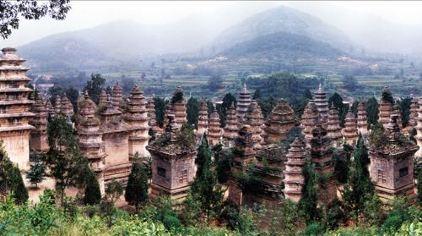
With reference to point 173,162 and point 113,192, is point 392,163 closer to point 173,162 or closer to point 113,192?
point 173,162

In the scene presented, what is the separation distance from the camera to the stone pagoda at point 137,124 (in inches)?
1539

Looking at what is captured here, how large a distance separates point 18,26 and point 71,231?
20.0 feet

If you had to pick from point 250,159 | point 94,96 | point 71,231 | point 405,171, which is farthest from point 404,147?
point 94,96

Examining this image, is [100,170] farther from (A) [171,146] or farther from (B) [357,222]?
(B) [357,222]

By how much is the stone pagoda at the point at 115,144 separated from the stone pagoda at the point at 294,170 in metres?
12.9

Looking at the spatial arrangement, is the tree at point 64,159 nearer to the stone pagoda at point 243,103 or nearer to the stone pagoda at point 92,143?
the stone pagoda at point 92,143

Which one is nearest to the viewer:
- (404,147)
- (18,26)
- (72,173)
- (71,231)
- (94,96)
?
(71,231)

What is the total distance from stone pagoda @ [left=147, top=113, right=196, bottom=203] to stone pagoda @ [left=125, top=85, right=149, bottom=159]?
10.3 meters

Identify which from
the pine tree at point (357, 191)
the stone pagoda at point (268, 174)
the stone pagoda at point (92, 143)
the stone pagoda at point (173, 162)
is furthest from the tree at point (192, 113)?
the pine tree at point (357, 191)

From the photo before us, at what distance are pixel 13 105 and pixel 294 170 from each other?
769 inches

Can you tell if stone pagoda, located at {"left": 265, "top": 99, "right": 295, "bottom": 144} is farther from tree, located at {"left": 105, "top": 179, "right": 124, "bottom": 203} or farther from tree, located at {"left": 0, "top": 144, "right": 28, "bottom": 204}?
tree, located at {"left": 0, "top": 144, "right": 28, "bottom": 204}

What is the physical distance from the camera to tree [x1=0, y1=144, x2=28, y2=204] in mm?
26938

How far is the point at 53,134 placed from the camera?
1012 inches

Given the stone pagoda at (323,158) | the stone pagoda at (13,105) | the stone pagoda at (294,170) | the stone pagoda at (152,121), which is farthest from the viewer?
the stone pagoda at (152,121)
